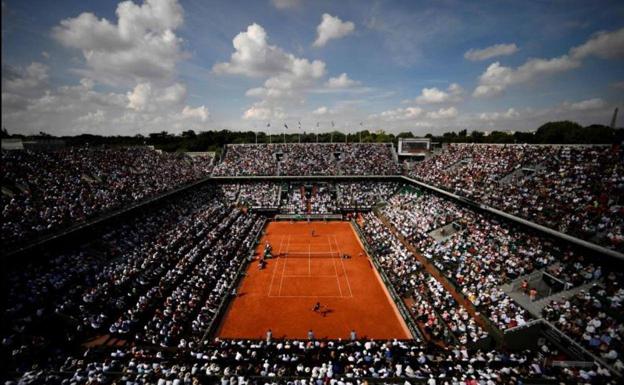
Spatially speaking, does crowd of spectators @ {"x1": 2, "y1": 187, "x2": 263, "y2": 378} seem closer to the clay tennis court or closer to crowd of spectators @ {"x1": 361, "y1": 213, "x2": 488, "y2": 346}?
the clay tennis court

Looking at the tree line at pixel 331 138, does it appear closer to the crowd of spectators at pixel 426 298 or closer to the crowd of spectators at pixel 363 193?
the crowd of spectators at pixel 363 193

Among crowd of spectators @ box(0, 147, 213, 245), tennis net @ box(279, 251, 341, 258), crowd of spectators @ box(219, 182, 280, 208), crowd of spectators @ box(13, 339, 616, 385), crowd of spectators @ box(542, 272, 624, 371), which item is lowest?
tennis net @ box(279, 251, 341, 258)

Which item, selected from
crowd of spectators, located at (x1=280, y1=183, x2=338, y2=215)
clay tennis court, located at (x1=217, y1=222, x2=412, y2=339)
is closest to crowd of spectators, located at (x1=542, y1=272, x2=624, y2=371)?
clay tennis court, located at (x1=217, y1=222, x2=412, y2=339)

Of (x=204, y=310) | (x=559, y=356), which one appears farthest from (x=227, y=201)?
(x=559, y=356)

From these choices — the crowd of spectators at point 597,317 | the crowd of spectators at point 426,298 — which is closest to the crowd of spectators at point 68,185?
the crowd of spectators at point 426,298

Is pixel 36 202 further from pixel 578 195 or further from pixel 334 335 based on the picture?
pixel 578 195

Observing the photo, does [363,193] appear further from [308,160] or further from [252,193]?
[252,193]

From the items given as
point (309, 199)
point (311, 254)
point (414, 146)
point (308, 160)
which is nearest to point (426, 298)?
point (311, 254)
